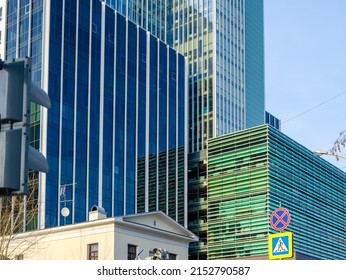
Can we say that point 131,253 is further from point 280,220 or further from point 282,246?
point 282,246

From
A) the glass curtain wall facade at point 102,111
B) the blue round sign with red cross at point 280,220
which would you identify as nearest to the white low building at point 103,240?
the blue round sign with red cross at point 280,220

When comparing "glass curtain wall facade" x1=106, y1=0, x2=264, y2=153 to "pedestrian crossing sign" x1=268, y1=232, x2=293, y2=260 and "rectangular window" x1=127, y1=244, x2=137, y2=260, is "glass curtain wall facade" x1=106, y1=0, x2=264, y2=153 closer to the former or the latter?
"rectangular window" x1=127, y1=244, x2=137, y2=260

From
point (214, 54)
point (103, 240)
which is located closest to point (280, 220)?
point (103, 240)

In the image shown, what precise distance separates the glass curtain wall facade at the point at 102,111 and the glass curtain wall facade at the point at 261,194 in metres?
7.09

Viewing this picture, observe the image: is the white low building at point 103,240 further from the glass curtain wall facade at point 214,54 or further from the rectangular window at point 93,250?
the glass curtain wall facade at point 214,54

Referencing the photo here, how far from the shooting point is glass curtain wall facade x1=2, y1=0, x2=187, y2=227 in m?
76.5

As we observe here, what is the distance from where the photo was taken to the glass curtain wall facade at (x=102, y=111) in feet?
251

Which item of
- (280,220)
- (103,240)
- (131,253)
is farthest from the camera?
(131,253)

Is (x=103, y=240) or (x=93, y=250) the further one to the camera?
(x=93, y=250)

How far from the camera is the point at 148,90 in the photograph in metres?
92.4

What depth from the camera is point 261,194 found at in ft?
278

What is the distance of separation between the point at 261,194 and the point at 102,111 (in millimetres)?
21684
